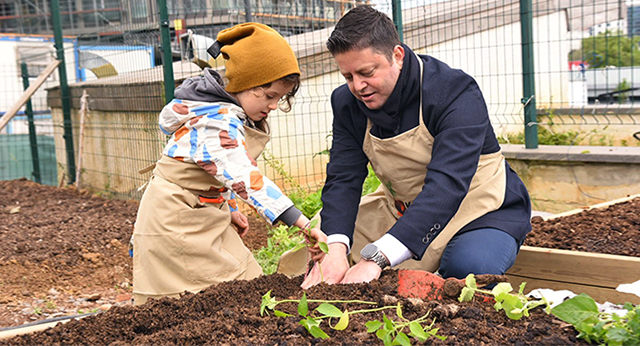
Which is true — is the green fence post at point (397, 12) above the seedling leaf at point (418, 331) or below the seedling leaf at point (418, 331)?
above

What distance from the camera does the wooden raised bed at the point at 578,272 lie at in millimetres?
2582

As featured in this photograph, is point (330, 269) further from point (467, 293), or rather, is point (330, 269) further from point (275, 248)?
point (275, 248)

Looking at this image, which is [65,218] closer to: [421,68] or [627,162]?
[421,68]

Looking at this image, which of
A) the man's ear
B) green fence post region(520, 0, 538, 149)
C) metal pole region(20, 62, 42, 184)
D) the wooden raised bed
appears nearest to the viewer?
the man's ear

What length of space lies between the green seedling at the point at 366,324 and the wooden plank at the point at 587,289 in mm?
1255

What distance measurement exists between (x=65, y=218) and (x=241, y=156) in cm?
386

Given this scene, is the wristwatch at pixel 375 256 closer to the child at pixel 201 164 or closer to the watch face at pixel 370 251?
the watch face at pixel 370 251

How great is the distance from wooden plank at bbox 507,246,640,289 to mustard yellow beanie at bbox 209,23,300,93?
1.38 meters

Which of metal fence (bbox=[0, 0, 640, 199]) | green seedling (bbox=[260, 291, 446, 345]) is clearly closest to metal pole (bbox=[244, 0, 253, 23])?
metal fence (bbox=[0, 0, 640, 199])

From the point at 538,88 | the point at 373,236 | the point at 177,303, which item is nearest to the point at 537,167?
the point at 373,236

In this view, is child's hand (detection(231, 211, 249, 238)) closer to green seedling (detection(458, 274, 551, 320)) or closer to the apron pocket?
the apron pocket

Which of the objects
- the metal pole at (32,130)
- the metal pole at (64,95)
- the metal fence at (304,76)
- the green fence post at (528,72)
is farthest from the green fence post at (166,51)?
the metal pole at (32,130)

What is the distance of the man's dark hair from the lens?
2.34 meters

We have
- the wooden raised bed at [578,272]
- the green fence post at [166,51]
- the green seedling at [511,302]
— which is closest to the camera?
the green seedling at [511,302]
